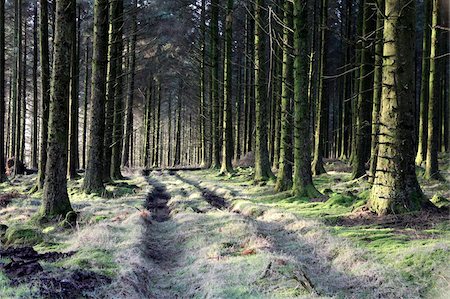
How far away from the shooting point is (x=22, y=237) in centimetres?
823

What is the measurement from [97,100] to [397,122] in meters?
9.82

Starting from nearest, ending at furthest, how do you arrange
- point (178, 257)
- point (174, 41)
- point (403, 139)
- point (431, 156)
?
point (178, 257)
point (403, 139)
point (431, 156)
point (174, 41)

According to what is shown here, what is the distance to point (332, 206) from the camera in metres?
11.4

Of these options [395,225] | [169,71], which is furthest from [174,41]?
[395,225]

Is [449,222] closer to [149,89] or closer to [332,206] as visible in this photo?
[332,206]

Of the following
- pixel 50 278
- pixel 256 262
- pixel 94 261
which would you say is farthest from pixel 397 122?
pixel 50 278

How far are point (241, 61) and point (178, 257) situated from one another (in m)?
32.5

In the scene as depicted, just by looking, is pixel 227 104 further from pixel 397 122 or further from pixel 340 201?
pixel 397 122

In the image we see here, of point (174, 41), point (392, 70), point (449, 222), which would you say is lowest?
point (449, 222)

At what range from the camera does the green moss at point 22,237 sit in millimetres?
8086

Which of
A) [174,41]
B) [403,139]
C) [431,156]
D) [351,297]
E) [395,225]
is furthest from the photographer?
[174,41]

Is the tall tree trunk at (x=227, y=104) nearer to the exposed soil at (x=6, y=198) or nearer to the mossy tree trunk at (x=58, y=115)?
the exposed soil at (x=6, y=198)

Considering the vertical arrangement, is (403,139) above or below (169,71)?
below

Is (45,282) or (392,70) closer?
(45,282)
